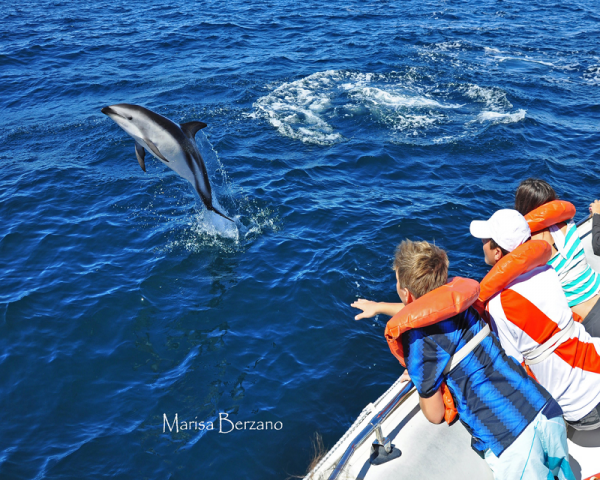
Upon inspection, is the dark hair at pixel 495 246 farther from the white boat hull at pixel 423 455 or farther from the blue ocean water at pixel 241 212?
the blue ocean water at pixel 241 212

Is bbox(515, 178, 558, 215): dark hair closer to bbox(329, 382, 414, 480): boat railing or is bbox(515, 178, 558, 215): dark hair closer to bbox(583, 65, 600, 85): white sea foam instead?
bbox(329, 382, 414, 480): boat railing

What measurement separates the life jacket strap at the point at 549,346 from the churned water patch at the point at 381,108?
9.82 m

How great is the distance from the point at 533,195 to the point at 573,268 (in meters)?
0.85

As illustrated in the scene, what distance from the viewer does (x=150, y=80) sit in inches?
664

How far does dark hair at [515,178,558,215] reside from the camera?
486 cm

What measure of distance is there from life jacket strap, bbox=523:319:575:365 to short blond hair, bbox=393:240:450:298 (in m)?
1.19

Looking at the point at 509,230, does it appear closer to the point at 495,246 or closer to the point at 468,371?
the point at 495,246

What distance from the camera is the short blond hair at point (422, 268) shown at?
3234 mm

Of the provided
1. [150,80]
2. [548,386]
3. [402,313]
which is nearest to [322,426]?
[548,386]

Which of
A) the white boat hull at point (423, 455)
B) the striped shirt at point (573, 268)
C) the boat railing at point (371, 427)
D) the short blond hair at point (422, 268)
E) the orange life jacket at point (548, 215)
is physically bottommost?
the white boat hull at point (423, 455)
